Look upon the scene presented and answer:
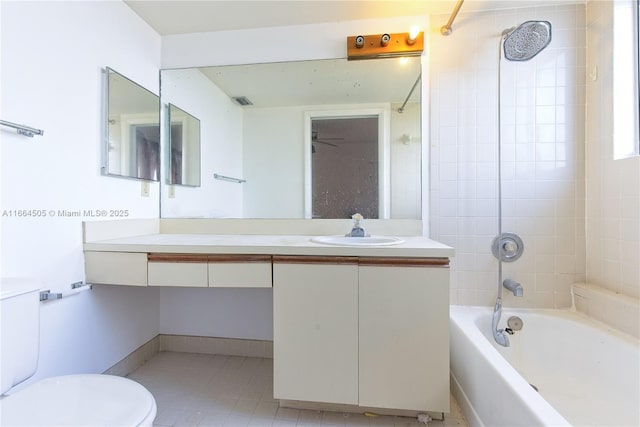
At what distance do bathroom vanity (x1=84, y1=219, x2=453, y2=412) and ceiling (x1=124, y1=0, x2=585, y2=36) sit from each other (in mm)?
1387

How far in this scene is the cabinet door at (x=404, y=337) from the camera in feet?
4.09

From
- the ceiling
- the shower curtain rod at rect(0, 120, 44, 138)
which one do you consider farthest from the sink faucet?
the shower curtain rod at rect(0, 120, 44, 138)

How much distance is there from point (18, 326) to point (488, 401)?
1.72 meters

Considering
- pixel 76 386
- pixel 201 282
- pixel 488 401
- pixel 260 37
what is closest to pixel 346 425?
pixel 488 401

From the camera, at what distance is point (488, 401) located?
1.15 m

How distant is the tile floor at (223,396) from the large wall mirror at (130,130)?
1.19m

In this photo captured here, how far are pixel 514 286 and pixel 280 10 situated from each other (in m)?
2.07

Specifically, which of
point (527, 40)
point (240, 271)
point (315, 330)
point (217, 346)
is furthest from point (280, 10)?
point (217, 346)

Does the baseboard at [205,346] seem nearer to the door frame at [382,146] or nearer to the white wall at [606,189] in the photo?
the door frame at [382,146]

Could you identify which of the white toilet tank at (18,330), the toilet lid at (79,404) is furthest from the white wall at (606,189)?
the white toilet tank at (18,330)

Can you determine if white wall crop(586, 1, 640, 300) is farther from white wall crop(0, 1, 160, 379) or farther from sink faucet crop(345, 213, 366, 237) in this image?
white wall crop(0, 1, 160, 379)

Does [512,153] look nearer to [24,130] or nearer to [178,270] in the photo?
[178,270]

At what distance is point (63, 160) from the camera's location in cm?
129

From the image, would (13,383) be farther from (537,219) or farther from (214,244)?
(537,219)
